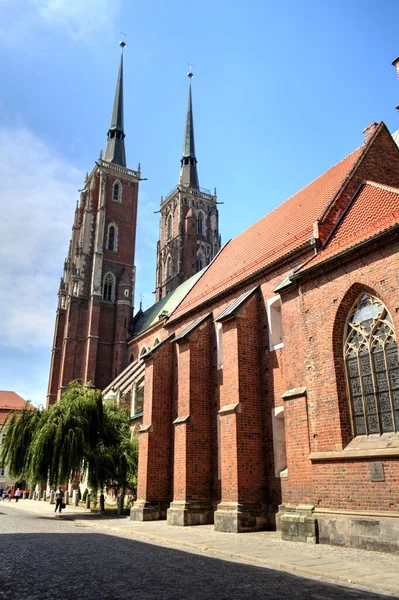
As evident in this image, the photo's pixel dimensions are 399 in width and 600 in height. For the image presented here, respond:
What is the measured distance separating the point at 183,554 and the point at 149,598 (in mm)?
4053

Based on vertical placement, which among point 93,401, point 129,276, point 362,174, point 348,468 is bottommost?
point 348,468

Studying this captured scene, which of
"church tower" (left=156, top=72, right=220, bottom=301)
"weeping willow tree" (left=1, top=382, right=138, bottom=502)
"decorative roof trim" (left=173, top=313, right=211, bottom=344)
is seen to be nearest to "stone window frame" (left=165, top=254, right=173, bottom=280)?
"church tower" (left=156, top=72, right=220, bottom=301)

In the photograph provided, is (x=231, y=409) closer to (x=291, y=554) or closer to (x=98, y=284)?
(x=291, y=554)

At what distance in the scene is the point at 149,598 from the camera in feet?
19.1

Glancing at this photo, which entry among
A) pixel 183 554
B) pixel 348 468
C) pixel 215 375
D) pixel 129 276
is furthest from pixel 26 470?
pixel 129 276

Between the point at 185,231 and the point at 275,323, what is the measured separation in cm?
4720

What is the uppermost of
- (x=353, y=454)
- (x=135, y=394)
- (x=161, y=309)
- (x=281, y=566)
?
(x=161, y=309)

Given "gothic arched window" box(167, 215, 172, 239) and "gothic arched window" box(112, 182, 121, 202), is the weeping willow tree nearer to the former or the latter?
"gothic arched window" box(112, 182, 121, 202)

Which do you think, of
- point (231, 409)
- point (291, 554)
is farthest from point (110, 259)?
point (291, 554)

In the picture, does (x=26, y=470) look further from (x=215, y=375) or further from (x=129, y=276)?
(x=129, y=276)

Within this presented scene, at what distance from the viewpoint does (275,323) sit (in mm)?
15547

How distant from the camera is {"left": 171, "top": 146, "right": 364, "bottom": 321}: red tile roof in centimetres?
1645

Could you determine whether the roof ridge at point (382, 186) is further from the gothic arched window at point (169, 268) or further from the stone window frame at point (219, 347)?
the gothic arched window at point (169, 268)

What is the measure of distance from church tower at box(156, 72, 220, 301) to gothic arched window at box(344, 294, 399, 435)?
47169mm
